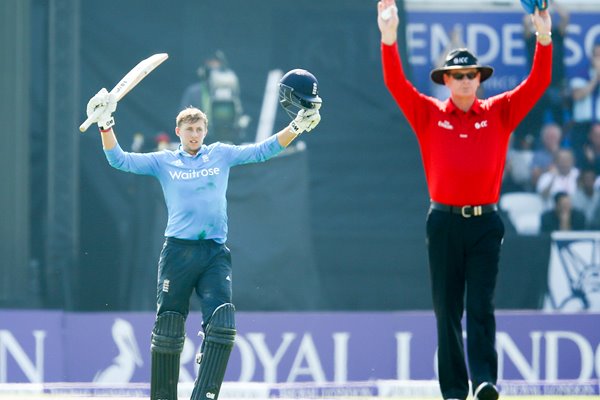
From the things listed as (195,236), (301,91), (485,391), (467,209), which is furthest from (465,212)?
(195,236)

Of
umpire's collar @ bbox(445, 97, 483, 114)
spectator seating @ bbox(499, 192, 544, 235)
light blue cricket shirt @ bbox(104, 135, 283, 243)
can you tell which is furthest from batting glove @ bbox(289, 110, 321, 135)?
spectator seating @ bbox(499, 192, 544, 235)

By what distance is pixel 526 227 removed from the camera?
11.1 meters

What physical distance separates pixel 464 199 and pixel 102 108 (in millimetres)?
1759

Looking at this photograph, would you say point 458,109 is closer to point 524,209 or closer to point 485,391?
point 485,391

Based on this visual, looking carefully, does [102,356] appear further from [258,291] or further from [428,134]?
[428,134]

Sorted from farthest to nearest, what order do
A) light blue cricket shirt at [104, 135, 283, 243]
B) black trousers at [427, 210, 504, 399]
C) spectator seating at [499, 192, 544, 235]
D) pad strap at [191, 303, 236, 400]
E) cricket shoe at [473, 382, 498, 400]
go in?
1. spectator seating at [499, 192, 544, 235]
2. light blue cricket shirt at [104, 135, 283, 243]
3. pad strap at [191, 303, 236, 400]
4. black trousers at [427, 210, 504, 399]
5. cricket shoe at [473, 382, 498, 400]

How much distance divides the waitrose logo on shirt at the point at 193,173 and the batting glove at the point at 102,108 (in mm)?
394

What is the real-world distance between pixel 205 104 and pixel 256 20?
31.2 inches

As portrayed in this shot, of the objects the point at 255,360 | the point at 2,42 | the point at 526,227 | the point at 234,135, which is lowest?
the point at 255,360

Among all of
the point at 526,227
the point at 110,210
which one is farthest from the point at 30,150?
the point at 526,227

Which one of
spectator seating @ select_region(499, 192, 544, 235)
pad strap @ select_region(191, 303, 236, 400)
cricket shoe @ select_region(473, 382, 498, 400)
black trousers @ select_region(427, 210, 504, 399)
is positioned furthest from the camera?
spectator seating @ select_region(499, 192, 544, 235)

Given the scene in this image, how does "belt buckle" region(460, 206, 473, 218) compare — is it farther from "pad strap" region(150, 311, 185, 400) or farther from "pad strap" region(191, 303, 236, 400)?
"pad strap" region(150, 311, 185, 400)

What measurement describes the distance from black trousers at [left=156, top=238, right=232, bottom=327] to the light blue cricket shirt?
0.06 m

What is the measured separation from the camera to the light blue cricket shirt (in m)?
6.56
